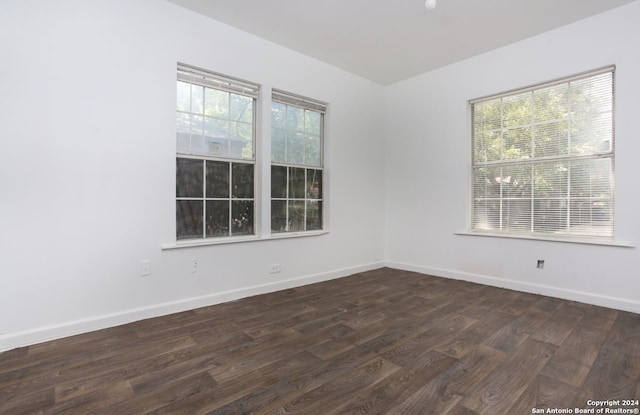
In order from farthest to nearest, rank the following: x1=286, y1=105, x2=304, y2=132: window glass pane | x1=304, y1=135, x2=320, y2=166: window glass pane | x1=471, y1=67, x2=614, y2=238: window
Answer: x1=304, y1=135, x2=320, y2=166: window glass pane < x1=286, y1=105, x2=304, y2=132: window glass pane < x1=471, y1=67, x2=614, y2=238: window

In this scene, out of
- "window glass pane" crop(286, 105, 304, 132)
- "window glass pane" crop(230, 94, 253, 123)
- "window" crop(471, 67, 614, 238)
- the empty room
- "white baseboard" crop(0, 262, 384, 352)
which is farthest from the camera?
"window glass pane" crop(286, 105, 304, 132)

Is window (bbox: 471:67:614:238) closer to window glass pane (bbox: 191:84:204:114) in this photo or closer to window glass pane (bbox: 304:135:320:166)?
window glass pane (bbox: 304:135:320:166)

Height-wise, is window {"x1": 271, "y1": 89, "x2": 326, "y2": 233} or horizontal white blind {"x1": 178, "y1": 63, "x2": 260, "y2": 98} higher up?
horizontal white blind {"x1": 178, "y1": 63, "x2": 260, "y2": 98}

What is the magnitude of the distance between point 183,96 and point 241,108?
2.15 ft

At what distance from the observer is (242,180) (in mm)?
3695

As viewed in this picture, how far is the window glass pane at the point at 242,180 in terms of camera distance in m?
3.62

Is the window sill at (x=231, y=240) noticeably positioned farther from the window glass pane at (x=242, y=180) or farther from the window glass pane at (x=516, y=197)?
the window glass pane at (x=516, y=197)

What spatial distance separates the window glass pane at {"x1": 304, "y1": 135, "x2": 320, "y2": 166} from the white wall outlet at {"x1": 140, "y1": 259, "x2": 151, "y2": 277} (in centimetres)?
225

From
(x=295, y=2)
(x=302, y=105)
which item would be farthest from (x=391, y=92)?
(x=295, y=2)

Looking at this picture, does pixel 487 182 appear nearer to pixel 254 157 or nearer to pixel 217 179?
pixel 254 157

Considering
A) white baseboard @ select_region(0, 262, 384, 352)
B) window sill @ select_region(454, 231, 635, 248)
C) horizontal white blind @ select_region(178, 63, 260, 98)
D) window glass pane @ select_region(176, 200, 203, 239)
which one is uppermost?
horizontal white blind @ select_region(178, 63, 260, 98)

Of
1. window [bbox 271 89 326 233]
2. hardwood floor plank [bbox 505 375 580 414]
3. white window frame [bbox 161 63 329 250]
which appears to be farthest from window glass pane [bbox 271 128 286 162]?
hardwood floor plank [bbox 505 375 580 414]

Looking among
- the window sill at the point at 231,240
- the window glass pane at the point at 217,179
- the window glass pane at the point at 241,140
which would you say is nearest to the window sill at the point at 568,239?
the window sill at the point at 231,240

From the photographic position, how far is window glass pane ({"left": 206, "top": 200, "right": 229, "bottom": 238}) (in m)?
3.42
